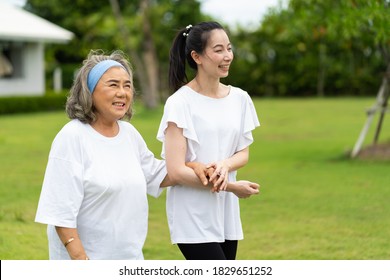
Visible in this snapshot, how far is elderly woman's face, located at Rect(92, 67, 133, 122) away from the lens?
130 inches

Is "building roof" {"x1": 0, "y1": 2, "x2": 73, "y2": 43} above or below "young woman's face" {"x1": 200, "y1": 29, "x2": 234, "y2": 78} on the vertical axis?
below

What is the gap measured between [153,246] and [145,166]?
10.8 feet

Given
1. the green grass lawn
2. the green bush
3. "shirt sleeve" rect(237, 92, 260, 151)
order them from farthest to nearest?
the green bush → the green grass lawn → "shirt sleeve" rect(237, 92, 260, 151)

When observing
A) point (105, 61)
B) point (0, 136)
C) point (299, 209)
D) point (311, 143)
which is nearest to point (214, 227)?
point (105, 61)

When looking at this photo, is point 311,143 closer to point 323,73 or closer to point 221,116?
point 221,116

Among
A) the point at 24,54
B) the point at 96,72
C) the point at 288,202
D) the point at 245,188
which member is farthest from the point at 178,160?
the point at 24,54

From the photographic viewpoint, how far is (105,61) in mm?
3332

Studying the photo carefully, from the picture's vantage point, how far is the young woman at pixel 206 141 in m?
3.52

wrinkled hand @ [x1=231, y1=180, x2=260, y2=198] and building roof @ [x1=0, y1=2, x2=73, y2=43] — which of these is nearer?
wrinkled hand @ [x1=231, y1=180, x2=260, y2=198]

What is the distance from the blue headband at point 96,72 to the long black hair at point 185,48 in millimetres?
460

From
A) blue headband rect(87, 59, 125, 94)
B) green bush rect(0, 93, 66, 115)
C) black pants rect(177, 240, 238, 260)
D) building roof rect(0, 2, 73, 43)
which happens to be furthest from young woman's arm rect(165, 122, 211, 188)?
building roof rect(0, 2, 73, 43)

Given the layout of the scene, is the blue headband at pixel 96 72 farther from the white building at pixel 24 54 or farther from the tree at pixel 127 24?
the white building at pixel 24 54

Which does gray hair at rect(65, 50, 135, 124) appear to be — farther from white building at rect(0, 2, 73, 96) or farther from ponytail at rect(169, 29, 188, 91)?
white building at rect(0, 2, 73, 96)

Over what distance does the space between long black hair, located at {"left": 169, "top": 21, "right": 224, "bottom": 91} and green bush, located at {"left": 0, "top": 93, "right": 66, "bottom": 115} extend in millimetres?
20605
